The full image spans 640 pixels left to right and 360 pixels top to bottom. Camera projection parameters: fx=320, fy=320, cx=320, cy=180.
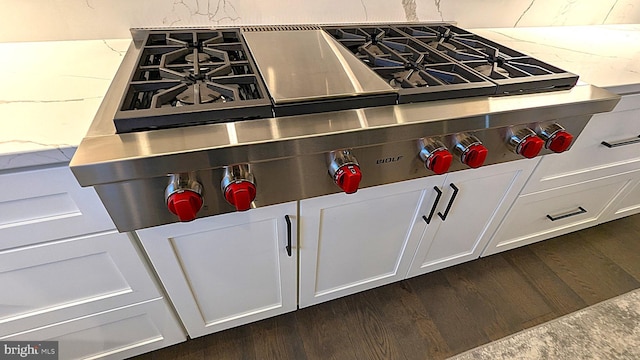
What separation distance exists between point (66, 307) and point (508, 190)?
130 cm

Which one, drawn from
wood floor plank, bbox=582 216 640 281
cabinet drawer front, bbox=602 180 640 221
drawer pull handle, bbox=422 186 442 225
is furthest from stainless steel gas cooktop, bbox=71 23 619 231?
wood floor plank, bbox=582 216 640 281

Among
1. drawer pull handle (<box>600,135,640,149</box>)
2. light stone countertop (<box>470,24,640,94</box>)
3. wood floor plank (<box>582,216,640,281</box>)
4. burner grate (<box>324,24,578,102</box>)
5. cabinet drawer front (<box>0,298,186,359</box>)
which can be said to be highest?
burner grate (<box>324,24,578,102</box>)

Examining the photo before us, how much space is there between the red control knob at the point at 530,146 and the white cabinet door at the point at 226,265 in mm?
572

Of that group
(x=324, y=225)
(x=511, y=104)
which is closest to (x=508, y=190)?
(x=511, y=104)

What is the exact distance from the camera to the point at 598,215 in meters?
1.46

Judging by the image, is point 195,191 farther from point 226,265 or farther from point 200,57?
point 200,57

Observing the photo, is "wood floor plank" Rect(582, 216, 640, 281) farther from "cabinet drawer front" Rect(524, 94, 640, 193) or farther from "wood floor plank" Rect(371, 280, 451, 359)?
"wood floor plank" Rect(371, 280, 451, 359)

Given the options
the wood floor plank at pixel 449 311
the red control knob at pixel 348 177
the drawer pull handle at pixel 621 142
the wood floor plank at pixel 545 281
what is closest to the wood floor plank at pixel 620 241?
the wood floor plank at pixel 545 281

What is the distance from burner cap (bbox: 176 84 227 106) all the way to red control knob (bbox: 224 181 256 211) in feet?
0.66

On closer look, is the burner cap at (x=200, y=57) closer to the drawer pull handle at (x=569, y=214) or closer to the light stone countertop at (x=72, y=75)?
the light stone countertop at (x=72, y=75)

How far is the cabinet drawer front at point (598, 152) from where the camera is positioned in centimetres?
100

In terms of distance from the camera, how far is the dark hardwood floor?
1.16m

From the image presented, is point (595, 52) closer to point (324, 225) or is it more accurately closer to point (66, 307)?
point (324, 225)

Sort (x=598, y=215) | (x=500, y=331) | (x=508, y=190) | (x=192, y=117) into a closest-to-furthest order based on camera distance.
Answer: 1. (x=192, y=117)
2. (x=508, y=190)
3. (x=500, y=331)
4. (x=598, y=215)
